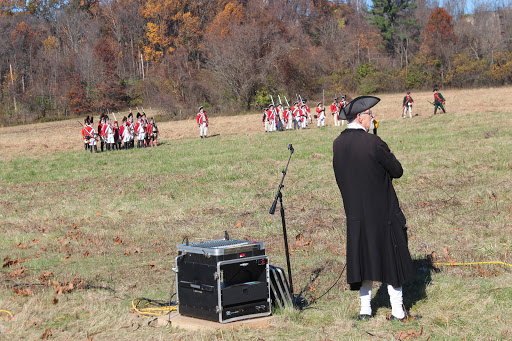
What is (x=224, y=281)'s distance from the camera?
6.05 m

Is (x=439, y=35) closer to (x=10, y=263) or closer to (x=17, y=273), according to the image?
(x=10, y=263)

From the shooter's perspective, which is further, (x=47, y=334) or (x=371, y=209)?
(x=47, y=334)

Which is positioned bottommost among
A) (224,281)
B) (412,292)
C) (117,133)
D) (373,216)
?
(412,292)

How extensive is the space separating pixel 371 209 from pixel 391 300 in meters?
0.91


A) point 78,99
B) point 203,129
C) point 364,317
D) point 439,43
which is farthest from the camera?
point 78,99

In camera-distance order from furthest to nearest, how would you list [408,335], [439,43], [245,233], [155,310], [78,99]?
1. [78,99]
2. [439,43]
3. [245,233]
4. [155,310]
5. [408,335]

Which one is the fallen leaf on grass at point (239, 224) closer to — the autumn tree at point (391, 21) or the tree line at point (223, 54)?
the tree line at point (223, 54)

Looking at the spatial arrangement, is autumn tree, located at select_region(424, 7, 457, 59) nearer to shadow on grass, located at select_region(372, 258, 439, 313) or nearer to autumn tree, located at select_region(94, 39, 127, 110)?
autumn tree, located at select_region(94, 39, 127, 110)

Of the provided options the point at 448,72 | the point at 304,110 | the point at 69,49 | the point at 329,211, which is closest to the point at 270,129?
the point at 304,110

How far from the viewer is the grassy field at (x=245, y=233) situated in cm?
626

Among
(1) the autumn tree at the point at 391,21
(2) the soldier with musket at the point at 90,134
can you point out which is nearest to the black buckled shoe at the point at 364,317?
(2) the soldier with musket at the point at 90,134

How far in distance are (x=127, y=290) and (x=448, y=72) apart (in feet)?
216

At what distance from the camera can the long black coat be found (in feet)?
19.1

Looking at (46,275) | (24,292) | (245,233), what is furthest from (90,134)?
(24,292)
